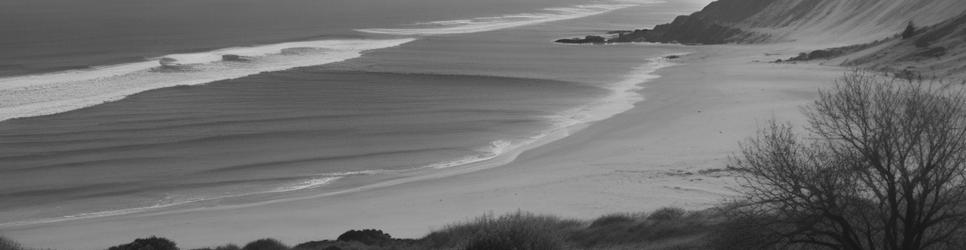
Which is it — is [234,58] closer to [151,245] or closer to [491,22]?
[151,245]

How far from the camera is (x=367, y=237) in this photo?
22.1m

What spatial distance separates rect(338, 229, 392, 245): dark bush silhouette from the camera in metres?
21.9

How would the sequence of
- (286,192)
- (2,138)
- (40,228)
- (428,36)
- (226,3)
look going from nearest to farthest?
(40,228) < (286,192) < (2,138) < (428,36) < (226,3)

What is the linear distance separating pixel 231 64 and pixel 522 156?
100 feet

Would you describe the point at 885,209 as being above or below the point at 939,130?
below

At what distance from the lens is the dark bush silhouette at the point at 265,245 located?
70.6 feet

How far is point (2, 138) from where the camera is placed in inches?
1396

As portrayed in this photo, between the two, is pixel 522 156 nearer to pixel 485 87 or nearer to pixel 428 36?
pixel 485 87

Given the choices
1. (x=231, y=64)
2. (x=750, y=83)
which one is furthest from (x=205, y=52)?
(x=750, y=83)

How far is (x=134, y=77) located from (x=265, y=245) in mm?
33425

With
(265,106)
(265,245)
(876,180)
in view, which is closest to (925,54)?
(265,106)

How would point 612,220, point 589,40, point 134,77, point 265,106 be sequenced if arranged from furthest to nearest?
point 589,40 → point 134,77 → point 265,106 → point 612,220

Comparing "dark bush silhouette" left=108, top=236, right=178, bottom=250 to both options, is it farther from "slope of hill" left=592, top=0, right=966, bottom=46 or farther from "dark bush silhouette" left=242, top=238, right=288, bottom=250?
"slope of hill" left=592, top=0, right=966, bottom=46

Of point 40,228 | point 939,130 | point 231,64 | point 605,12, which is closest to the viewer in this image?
→ point 939,130
